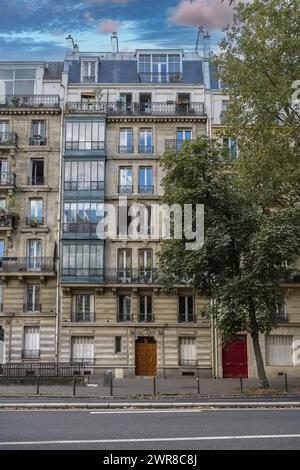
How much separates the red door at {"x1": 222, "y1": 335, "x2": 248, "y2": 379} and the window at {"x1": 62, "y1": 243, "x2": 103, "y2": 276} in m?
9.42

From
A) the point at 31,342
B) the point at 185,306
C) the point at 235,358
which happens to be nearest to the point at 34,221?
the point at 31,342

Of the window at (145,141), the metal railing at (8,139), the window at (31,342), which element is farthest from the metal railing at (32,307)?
the window at (145,141)

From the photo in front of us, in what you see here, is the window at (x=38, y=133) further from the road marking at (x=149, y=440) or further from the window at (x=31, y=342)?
the road marking at (x=149, y=440)

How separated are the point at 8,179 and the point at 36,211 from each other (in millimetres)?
2773

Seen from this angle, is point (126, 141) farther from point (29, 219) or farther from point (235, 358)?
point (235, 358)

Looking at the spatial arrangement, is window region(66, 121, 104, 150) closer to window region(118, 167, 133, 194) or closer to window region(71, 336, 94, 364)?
window region(118, 167, 133, 194)

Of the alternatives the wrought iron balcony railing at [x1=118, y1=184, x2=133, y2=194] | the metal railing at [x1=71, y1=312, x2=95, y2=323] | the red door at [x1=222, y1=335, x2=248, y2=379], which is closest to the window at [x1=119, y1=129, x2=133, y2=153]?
the wrought iron balcony railing at [x1=118, y1=184, x2=133, y2=194]

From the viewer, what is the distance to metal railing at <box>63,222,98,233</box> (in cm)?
3703

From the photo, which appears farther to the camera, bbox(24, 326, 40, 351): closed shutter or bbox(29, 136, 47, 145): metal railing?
bbox(29, 136, 47, 145): metal railing

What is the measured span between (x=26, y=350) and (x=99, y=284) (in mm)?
6210

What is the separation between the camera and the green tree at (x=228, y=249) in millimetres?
23672

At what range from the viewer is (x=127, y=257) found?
122 ft

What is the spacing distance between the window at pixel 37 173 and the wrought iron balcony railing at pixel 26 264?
5308 mm

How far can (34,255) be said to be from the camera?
37.1 metres
